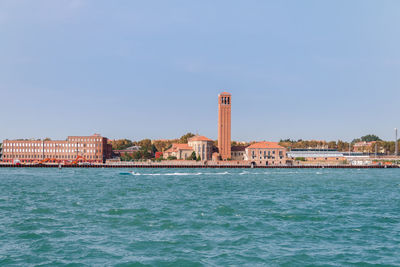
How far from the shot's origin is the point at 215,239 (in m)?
24.0

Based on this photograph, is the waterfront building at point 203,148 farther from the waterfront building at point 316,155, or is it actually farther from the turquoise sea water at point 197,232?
the turquoise sea water at point 197,232

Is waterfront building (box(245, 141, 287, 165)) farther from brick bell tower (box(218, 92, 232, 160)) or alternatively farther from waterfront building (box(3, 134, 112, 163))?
waterfront building (box(3, 134, 112, 163))

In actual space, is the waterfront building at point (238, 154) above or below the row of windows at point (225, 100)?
below

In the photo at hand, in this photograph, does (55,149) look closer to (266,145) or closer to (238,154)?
(238,154)

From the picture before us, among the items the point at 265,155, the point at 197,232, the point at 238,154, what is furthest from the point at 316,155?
the point at 197,232

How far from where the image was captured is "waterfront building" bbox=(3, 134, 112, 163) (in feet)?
564

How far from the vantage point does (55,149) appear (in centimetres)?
17350

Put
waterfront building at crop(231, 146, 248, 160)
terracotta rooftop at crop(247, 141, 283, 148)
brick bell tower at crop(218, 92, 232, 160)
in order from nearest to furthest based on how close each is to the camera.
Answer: brick bell tower at crop(218, 92, 232, 160) → terracotta rooftop at crop(247, 141, 283, 148) → waterfront building at crop(231, 146, 248, 160)

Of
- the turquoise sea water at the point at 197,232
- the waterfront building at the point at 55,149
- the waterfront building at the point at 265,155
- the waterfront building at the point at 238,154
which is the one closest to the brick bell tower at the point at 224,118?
the waterfront building at the point at 238,154

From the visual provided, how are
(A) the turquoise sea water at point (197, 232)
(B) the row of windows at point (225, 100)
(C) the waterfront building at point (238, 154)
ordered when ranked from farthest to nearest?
(C) the waterfront building at point (238, 154) < (B) the row of windows at point (225, 100) < (A) the turquoise sea water at point (197, 232)

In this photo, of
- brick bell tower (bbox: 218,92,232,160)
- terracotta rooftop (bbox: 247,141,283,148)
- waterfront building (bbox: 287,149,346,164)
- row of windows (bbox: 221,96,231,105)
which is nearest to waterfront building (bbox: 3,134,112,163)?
brick bell tower (bbox: 218,92,232,160)

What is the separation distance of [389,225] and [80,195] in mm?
30408

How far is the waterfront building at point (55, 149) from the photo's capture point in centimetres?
17188

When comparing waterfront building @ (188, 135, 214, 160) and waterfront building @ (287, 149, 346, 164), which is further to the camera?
waterfront building @ (287, 149, 346, 164)
